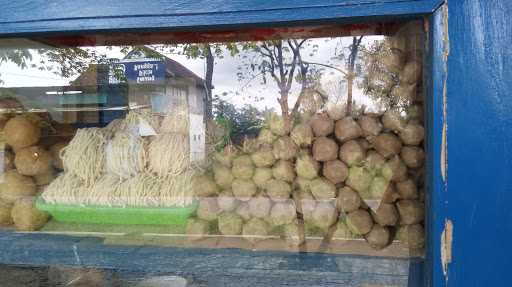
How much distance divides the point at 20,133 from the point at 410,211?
1.73 metres

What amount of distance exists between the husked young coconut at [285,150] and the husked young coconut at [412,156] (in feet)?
1.39

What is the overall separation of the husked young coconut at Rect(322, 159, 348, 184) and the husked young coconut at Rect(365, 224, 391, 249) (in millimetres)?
221

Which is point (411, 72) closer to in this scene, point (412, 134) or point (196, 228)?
point (412, 134)

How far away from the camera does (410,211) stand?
141 cm

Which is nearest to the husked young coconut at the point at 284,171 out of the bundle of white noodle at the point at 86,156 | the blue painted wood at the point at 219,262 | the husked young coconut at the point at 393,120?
the blue painted wood at the point at 219,262

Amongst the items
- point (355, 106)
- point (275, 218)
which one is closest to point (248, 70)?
point (355, 106)

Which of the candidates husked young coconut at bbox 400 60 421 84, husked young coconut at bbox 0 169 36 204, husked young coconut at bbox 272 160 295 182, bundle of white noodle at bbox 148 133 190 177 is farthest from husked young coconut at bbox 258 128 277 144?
husked young coconut at bbox 0 169 36 204

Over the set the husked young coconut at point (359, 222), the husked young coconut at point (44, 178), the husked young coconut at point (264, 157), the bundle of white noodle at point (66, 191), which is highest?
the husked young coconut at point (264, 157)

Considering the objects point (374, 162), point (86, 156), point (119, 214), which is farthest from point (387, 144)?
point (86, 156)

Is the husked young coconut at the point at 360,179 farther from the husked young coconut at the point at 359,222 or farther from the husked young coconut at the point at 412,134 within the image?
the husked young coconut at the point at 412,134

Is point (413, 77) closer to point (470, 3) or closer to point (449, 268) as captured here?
point (470, 3)

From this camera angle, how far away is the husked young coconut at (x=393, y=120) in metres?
1.49

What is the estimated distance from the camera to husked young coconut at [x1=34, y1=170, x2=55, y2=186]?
1.83m

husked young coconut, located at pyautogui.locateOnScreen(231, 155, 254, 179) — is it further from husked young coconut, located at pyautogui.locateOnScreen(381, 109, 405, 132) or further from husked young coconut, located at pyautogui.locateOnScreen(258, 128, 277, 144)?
husked young coconut, located at pyautogui.locateOnScreen(381, 109, 405, 132)
